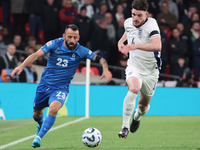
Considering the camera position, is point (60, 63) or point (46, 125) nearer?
point (46, 125)

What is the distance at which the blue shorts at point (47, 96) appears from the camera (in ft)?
20.4

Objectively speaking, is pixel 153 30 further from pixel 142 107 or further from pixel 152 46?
pixel 142 107

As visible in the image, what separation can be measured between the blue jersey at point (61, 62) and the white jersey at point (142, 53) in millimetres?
771

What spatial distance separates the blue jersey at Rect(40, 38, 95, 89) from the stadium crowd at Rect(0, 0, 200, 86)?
A: 7097 mm

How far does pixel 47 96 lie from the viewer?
259 inches

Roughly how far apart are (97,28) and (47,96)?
24.7ft

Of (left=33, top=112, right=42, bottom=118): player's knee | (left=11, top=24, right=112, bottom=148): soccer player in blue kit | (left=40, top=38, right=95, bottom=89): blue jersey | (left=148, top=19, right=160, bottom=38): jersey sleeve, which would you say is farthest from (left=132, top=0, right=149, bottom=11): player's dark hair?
→ (left=33, top=112, right=42, bottom=118): player's knee

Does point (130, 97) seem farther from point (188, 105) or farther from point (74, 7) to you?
point (74, 7)

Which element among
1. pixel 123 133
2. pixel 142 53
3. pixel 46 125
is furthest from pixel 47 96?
pixel 142 53

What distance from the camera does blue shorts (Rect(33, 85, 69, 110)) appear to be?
6227mm

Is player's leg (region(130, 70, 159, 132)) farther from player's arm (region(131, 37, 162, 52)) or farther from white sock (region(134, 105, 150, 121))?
player's arm (region(131, 37, 162, 52))

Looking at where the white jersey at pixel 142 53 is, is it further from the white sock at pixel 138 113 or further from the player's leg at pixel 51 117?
the player's leg at pixel 51 117

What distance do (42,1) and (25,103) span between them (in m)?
4.46

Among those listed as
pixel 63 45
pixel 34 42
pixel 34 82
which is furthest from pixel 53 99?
pixel 34 42
